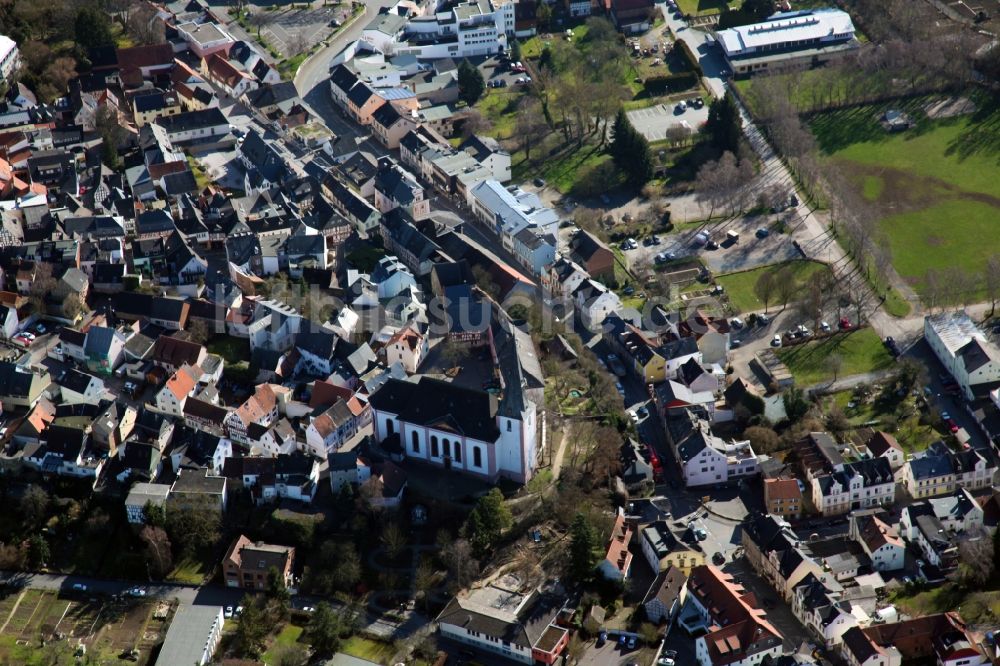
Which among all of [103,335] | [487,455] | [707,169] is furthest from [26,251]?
[707,169]

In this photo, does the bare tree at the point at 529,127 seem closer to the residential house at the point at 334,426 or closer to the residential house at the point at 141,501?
the residential house at the point at 334,426

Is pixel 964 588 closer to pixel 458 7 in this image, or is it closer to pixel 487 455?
pixel 487 455

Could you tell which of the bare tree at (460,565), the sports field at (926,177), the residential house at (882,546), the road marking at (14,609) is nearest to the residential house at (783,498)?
the residential house at (882,546)

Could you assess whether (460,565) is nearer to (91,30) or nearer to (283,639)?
(283,639)

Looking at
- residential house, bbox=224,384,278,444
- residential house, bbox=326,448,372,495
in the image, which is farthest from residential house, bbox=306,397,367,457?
residential house, bbox=224,384,278,444

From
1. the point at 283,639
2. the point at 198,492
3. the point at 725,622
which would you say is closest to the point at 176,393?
the point at 198,492
